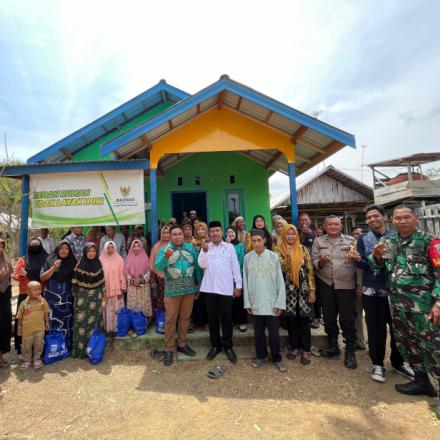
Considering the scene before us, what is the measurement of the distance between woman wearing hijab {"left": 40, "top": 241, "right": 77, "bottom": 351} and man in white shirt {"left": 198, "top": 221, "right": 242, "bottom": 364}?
6.46ft

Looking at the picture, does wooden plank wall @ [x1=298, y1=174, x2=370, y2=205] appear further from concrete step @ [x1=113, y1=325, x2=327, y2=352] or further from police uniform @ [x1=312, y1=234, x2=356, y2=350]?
police uniform @ [x1=312, y1=234, x2=356, y2=350]

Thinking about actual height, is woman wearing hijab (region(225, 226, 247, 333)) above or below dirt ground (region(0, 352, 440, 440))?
above

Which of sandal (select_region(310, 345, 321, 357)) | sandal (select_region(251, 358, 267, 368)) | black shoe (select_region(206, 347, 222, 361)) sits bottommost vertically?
sandal (select_region(310, 345, 321, 357))

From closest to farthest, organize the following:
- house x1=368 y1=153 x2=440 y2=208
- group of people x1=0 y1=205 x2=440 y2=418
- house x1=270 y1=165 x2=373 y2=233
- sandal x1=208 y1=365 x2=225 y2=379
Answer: group of people x1=0 y1=205 x2=440 y2=418 < sandal x1=208 y1=365 x2=225 y2=379 < house x1=368 y1=153 x2=440 y2=208 < house x1=270 y1=165 x2=373 y2=233

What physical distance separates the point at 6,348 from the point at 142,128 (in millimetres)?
3789

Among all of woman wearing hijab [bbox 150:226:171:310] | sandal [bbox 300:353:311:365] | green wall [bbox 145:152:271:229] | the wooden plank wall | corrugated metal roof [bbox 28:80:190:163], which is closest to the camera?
sandal [bbox 300:353:311:365]

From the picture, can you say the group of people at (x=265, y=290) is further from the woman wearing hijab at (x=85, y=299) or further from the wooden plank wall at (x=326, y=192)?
the wooden plank wall at (x=326, y=192)

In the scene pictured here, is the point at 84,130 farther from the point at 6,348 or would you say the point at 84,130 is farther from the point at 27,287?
the point at 6,348

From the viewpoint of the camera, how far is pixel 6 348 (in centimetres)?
370

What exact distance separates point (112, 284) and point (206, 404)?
2.25 m

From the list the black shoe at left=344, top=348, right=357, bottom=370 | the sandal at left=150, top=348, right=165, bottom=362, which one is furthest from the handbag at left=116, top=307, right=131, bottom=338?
the black shoe at left=344, top=348, right=357, bottom=370

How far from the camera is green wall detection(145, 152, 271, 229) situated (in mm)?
7906

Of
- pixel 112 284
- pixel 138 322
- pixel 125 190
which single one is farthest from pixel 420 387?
pixel 125 190

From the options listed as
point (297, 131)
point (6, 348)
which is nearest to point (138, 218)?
point (6, 348)
